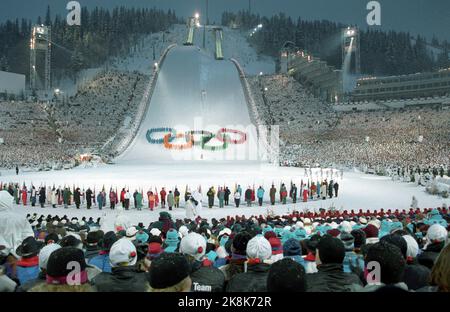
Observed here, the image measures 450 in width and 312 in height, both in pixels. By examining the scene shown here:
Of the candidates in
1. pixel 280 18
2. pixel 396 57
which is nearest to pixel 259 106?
pixel 396 57

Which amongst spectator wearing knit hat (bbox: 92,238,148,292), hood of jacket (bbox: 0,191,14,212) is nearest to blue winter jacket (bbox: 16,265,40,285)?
spectator wearing knit hat (bbox: 92,238,148,292)

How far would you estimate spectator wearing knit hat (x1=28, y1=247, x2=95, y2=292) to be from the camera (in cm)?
276

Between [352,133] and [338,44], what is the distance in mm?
82087

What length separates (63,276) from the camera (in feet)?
9.13

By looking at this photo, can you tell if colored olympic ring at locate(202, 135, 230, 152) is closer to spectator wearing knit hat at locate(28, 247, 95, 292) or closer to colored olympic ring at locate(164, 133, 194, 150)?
colored olympic ring at locate(164, 133, 194, 150)

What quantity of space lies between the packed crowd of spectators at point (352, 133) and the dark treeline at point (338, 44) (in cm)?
4449

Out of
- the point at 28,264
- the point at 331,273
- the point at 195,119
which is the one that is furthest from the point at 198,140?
the point at 331,273

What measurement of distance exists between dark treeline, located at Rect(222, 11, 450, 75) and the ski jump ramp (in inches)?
1937

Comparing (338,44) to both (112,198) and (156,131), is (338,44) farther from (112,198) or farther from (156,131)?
(112,198)

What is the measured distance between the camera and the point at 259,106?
59.4 m

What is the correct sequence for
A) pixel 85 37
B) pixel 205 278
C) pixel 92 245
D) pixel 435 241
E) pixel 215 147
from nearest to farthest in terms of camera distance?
pixel 205 278 → pixel 435 241 → pixel 92 245 → pixel 215 147 → pixel 85 37

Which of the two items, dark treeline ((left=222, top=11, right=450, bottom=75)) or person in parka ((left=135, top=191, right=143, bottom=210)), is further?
dark treeline ((left=222, top=11, right=450, bottom=75))

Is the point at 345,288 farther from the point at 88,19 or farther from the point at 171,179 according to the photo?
the point at 88,19
